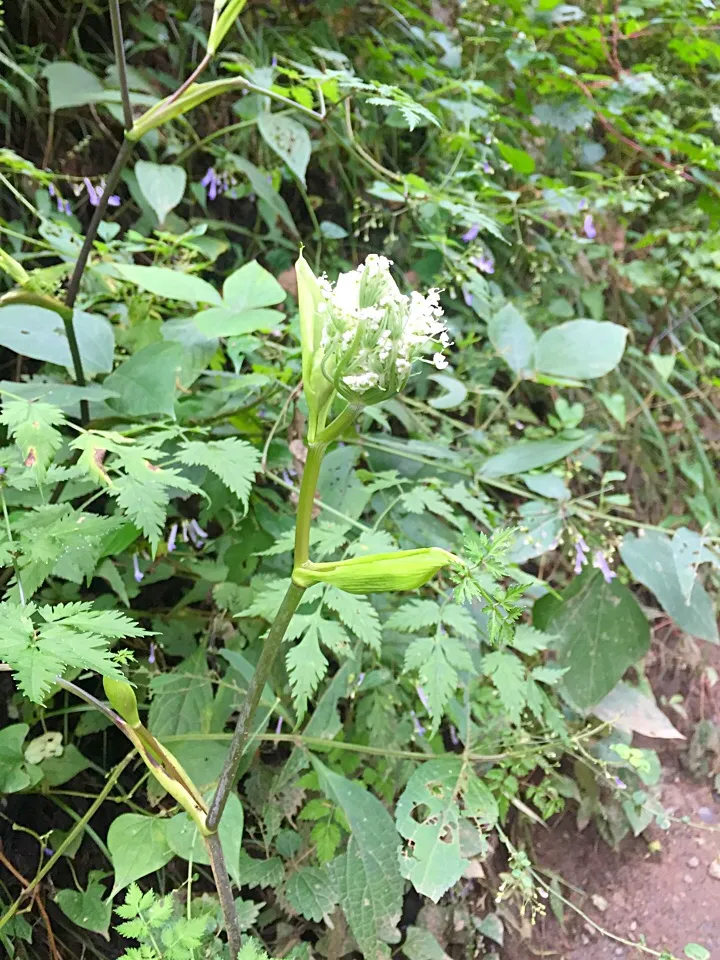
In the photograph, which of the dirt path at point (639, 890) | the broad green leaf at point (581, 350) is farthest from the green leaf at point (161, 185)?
the dirt path at point (639, 890)

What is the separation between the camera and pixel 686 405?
1767 mm

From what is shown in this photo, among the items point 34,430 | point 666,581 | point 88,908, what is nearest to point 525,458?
point 666,581

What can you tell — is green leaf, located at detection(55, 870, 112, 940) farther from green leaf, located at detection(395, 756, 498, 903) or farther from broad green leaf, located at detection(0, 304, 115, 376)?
broad green leaf, located at detection(0, 304, 115, 376)

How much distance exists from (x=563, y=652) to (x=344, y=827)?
1.37ft

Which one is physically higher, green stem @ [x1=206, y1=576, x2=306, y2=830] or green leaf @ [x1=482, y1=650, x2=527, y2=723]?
green stem @ [x1=206, y1=576, x2=306, y2=830]

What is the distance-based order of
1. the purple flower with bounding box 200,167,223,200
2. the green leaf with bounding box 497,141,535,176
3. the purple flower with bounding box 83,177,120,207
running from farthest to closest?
1. the green leaf with bounding box 497,141,535,176
2. the purple flower with bounding box 200,167,223,200
3. the purple flower with bounding box 83,177,120,207

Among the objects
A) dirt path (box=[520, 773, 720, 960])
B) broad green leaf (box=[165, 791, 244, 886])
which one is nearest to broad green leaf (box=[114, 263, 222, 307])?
broad green leaf (box=[165, 791, 244, 886])

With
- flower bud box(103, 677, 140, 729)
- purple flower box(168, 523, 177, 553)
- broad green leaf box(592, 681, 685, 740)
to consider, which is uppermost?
flower bud box(103, 677, 140, 729)

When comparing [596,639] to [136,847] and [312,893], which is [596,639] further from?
[136,847]

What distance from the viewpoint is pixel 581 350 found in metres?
1.07

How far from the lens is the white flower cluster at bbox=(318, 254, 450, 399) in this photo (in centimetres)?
41

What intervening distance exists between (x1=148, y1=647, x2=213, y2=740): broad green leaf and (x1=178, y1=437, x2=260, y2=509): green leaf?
308 millimetres

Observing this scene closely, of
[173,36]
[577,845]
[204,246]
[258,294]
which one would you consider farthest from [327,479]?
[173,36]

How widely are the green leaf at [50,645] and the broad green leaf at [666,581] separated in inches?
29.7
